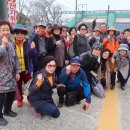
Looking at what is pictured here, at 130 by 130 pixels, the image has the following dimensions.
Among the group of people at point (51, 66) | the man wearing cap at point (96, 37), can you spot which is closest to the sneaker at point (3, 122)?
the group of people at point (51, 66)

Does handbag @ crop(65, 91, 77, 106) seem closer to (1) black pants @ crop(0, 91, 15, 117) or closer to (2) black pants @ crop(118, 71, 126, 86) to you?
(1) black pants @ crop(0, 91, 15, 117)

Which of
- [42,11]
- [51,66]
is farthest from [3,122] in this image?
[42,11]

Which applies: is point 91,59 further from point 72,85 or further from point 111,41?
point 111,41

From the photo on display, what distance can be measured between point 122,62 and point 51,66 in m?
2.73

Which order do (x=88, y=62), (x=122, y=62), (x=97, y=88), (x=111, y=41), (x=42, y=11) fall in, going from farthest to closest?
(x=42, y=11), (x=111, y=41), (x=122, y=62), (x=97, y=88), (x=88, y=62)

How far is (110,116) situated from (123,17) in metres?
39.3

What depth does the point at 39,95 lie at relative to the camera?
13.6 feet

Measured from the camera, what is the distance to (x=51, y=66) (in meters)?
4.09

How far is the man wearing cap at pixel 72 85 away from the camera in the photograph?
4559 millimetres

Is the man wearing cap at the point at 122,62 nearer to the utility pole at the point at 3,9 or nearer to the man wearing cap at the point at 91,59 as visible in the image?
the man wearing cap at the point at 91,59

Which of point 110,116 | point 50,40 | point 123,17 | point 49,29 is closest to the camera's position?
point 110,116

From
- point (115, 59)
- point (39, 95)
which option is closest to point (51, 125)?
point (39, 95)

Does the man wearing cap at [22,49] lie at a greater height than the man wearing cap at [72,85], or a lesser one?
greater

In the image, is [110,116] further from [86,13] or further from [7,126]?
[86,13]
